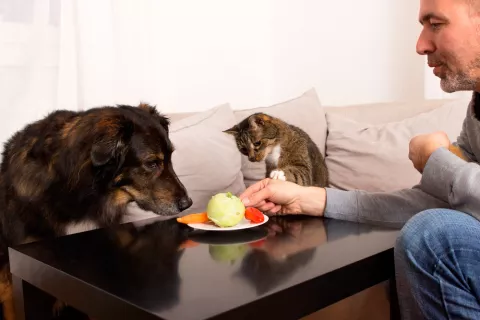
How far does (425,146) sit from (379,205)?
251 mm

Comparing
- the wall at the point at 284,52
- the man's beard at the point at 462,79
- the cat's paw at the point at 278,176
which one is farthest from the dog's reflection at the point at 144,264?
the wall at the point at 284,52

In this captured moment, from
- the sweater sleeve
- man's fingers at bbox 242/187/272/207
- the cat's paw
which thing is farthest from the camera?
the cat's paw

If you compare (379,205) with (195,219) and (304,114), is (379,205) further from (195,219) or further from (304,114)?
(304,114)

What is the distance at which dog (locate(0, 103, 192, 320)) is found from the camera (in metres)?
1.38

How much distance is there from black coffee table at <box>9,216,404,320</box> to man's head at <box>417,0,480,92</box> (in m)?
0.43

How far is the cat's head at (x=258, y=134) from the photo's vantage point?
187cm

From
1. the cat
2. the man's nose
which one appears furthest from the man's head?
the cat

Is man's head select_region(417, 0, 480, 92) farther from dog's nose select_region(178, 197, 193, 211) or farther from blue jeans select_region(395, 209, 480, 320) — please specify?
dog's nose select_region(178, 197, 193, 211)

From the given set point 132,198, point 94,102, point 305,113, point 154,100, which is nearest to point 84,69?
point 94,102

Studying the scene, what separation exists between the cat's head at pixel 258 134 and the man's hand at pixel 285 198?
1.28 ft

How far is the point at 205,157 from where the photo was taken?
199cm

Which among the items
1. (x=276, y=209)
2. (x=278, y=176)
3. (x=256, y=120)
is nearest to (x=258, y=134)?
(x=256, y=120)

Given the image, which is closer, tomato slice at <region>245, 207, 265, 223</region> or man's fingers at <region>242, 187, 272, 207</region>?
tomato slice at <region>245, 207, 265, 223</region>

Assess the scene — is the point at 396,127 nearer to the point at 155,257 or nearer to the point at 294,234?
the point at 294,234
